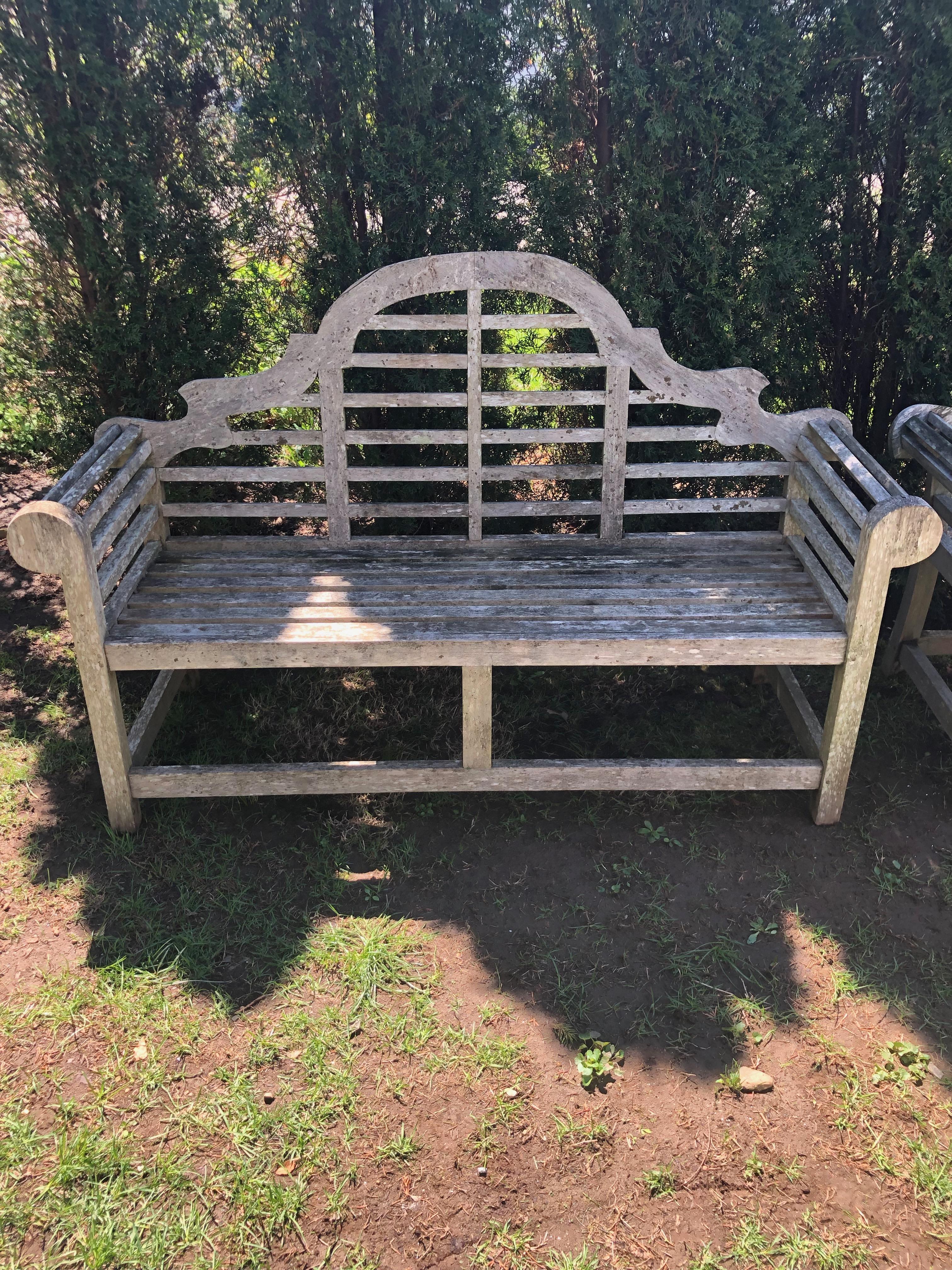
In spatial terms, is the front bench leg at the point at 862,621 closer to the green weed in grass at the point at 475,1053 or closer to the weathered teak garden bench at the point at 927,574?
the weathered teak garden bench at the point at 927,574

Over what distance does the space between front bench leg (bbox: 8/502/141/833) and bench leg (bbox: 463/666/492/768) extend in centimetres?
119

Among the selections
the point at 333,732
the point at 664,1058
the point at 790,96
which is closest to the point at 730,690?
the point at 333,732

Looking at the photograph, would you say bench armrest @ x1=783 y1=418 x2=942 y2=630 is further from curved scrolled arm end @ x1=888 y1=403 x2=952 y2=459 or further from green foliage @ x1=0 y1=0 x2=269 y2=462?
green foliage @ x1=0 y1=0 x2=269 y2=462

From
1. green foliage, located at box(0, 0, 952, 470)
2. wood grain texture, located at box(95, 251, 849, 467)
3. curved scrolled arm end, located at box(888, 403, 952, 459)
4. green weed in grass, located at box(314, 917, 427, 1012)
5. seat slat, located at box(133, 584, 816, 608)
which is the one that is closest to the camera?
green weed in grass, located at box(314, 917, 427, 1012)

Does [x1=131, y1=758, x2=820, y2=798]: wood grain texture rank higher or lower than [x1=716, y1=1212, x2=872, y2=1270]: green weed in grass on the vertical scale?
higher

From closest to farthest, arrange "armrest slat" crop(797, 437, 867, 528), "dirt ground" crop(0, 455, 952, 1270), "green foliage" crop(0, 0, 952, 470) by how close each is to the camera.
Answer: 1. "dirt ground" crop(0, 455, 952, 1270)
2. "armrest slat" crop(797, 437, 867, 528)
3. "green foliage" crop(0, 0, 952, 470)

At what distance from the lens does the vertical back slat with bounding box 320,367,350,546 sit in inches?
153

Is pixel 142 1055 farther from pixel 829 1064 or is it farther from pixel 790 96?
pixel 790 96

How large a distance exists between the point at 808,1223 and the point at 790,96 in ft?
12.8

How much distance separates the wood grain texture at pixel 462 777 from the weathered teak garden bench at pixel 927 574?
2.97 ft

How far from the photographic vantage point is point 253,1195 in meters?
2.49

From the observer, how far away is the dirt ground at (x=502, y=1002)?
2469 mm

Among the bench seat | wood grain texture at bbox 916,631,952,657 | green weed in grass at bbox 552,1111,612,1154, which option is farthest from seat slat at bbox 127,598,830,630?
green weed in grass at bbox 552,1111,612,1154

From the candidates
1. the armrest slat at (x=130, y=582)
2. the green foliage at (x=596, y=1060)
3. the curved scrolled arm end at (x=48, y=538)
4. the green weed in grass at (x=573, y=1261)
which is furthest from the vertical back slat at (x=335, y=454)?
the green weed in grass at (x=573, y=1261)
